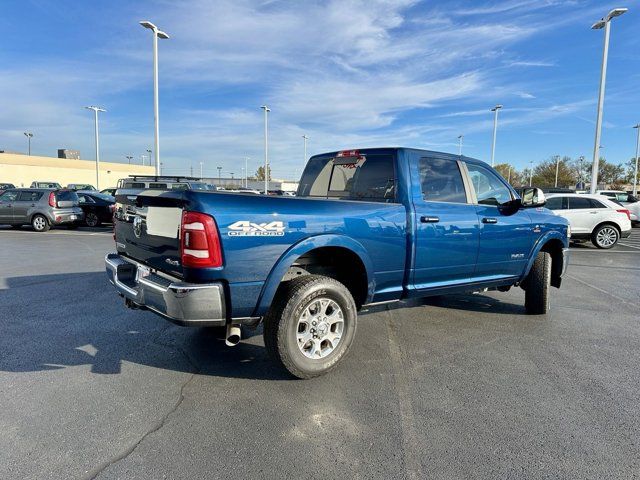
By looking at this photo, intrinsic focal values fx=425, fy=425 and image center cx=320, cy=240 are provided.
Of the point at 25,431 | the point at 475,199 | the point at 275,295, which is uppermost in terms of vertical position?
the point at 475,199

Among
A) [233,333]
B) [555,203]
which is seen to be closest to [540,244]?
[233,333]

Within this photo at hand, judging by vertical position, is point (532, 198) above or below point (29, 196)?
above

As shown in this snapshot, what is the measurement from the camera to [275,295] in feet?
11.5

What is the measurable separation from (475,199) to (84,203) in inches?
648

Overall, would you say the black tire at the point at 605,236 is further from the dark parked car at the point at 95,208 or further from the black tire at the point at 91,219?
the black tire at the point at 91,219

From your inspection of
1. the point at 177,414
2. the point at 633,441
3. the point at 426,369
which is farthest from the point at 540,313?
the point at 177,414

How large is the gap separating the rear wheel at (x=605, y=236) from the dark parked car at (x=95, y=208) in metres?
17.0

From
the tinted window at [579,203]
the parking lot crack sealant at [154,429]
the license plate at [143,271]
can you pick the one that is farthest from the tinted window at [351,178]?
the tinted window at [579,203]

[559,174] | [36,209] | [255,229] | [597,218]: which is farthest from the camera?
[559,174]

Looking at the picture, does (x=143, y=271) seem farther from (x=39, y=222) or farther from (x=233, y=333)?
(x=39, y=222)

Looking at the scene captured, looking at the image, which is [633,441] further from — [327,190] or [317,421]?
[327,190]

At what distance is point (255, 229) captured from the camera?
10.3ft

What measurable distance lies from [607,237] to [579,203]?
129 cm

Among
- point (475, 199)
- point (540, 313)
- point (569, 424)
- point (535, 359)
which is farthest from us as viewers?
point (540, 313)
